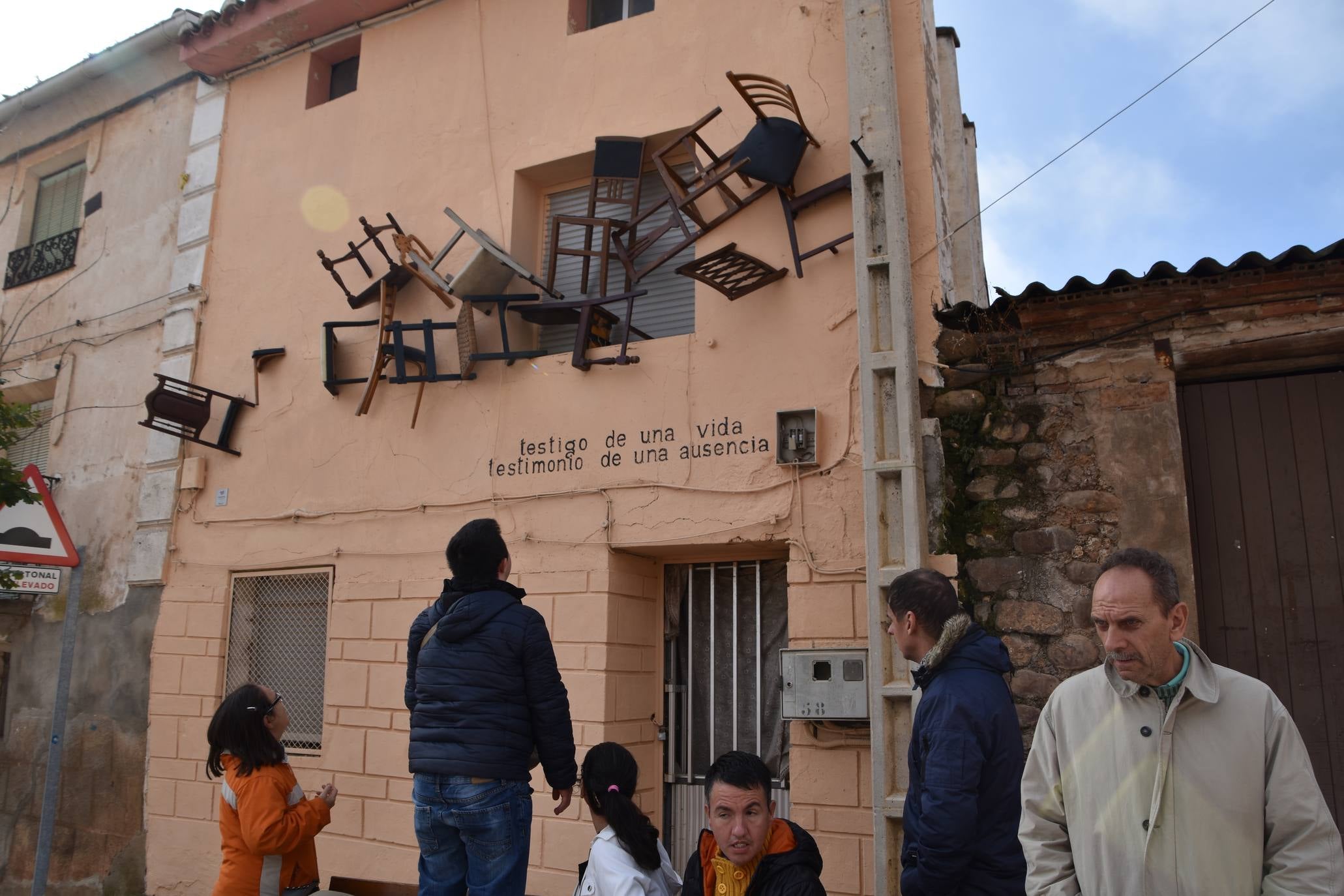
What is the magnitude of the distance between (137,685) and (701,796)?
4568mm

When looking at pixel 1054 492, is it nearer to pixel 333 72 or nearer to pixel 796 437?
pixel 796 437

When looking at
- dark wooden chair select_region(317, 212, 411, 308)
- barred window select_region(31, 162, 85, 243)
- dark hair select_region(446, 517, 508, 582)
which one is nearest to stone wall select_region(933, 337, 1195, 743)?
dark hair select_region(446, 517, 508, 582)

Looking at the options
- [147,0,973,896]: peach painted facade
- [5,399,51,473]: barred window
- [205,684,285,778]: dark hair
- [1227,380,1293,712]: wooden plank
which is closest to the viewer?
[205,684,285,778]: dark hair

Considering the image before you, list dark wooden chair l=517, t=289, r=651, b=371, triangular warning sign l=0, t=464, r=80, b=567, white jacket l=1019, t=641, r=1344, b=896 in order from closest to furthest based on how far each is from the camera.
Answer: white jacket l=1019, t=641, r=1344, b=896, triangular warning sign l=0, t=464, r=80, b=567, dark wooden chair l=517, t=289, r=651, b=371

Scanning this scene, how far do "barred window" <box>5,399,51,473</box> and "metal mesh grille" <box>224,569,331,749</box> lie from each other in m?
3.05

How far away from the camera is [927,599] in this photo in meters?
3.37

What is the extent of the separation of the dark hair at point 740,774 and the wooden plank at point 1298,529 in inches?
111

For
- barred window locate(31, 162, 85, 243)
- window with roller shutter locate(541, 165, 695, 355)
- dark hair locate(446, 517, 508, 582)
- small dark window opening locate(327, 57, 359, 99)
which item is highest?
small dark window opening locate(327, 57, 359, 99)

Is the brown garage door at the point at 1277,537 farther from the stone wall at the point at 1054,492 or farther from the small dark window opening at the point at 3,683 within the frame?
the small dark window opening at the point at 3,683

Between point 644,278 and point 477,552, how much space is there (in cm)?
307

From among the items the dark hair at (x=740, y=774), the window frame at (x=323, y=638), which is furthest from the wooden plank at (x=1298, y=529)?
the window frame at (x=323, y=638)

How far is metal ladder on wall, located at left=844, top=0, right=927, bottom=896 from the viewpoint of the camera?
4.90 meters

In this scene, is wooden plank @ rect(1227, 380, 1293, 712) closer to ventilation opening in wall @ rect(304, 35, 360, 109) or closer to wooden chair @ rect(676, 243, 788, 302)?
wooden chair @ rect(676, 243, 788, 302)

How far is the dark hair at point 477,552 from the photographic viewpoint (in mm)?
4152
